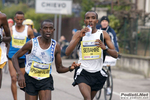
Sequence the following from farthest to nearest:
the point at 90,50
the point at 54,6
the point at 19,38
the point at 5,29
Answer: the point at 54,6
the point at 19,38
the point at 5,29
the point at 90,50

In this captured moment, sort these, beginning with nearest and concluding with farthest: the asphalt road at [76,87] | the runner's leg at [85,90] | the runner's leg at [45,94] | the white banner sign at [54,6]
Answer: the runner's leg at [45,94]
the runner's leg at [85,90]
the asphalt road at [76,87]
the white banner sign at [54,6]

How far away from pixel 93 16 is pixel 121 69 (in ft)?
29.9

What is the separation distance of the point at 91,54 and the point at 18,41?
2.90 m

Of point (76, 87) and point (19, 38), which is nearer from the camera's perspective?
point (19, 38)

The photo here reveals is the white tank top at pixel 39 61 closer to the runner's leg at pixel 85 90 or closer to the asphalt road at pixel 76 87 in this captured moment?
the runner's leg at pixel 85 90

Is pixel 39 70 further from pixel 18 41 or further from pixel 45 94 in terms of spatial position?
pixel 18 41

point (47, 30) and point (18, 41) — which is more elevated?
point (47, 30)

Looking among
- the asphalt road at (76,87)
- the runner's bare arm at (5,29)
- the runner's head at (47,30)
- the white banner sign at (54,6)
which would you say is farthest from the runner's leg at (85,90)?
the white banner sign at (54,6)

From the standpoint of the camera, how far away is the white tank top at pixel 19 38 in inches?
323

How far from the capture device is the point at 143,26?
46.5 feet

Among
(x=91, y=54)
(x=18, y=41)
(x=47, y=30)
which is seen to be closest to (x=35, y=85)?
(x=47, y=30)

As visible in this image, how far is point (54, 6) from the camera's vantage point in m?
21.8

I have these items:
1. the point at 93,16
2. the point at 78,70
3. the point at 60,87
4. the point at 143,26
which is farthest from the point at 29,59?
the point at 143,26

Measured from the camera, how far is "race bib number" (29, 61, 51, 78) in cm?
531
